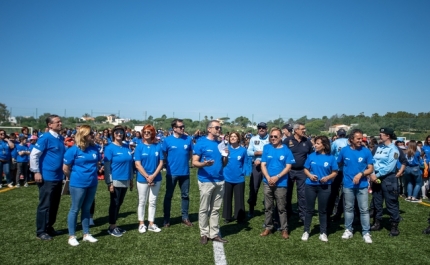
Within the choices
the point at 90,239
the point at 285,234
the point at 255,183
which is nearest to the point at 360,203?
the point at 285,234

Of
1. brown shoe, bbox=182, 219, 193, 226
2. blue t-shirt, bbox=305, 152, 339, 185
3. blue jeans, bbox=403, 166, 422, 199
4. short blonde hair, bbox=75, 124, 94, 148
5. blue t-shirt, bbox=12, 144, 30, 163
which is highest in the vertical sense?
short blonde hair, bbox=75, 124, 94, 148

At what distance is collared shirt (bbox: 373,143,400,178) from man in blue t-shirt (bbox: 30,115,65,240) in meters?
6.31

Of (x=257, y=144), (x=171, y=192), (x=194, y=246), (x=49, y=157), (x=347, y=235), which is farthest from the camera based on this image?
(x=257, y=144)

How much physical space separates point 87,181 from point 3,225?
8.57 ft

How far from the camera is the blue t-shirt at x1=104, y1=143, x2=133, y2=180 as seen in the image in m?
5.77

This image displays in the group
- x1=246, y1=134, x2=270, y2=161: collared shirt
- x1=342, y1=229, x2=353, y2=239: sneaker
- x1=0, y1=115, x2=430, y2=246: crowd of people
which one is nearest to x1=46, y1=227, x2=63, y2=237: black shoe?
x1=0, y1=115, x2=430, y2=246: crowd of people

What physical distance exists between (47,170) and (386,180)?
6593 millimetres

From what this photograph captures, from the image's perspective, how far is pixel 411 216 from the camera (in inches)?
308

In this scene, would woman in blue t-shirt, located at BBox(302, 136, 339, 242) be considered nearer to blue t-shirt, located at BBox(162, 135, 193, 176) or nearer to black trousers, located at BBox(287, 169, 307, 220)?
black trousers, located at BBox(287, 169, 307, 220)

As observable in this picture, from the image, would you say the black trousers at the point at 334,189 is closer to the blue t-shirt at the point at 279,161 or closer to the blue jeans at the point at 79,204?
the blue t-shirt at the point at 279,161

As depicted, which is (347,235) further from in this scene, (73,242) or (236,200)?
(73,242)

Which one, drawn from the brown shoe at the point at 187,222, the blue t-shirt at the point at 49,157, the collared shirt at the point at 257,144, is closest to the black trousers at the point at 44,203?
the blue t-shirt at the point at 49,157

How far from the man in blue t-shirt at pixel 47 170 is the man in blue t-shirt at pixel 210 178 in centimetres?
253

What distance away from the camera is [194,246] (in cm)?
537
